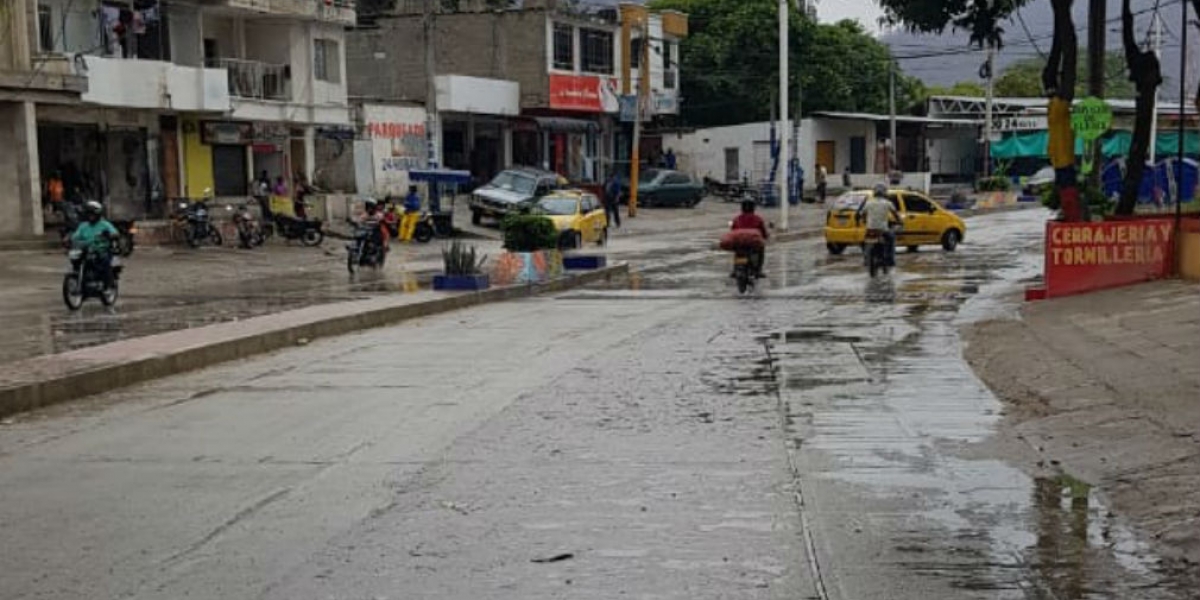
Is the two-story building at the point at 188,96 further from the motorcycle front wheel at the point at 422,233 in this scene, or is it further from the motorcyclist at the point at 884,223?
the motorcyclist at the point at 884,223

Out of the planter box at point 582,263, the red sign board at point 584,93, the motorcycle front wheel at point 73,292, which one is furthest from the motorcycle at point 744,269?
the red sign board at point 584,93

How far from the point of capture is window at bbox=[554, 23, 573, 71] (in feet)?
175

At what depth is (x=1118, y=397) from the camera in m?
10.4

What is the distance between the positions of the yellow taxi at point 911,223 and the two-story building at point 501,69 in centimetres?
2033

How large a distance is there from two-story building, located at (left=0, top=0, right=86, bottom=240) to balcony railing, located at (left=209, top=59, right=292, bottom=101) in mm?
7132

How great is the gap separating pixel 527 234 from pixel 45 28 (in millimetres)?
14534

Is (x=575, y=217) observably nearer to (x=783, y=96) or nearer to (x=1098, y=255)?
(x=783, y=96)

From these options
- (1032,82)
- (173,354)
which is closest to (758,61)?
(1032,82)

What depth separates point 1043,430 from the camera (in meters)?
9.54

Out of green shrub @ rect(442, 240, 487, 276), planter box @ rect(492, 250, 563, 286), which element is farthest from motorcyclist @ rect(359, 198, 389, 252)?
green shrub @ rect(442, 240, 487, 276)

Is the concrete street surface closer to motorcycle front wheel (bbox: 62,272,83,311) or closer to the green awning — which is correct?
motorcycle front wheel (bbox: 62,272,83,311)

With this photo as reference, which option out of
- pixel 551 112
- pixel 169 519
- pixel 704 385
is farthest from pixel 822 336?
pixel 551 112

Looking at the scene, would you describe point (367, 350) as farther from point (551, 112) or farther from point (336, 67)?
point (551, 112)

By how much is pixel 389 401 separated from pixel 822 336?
20.9 ft
